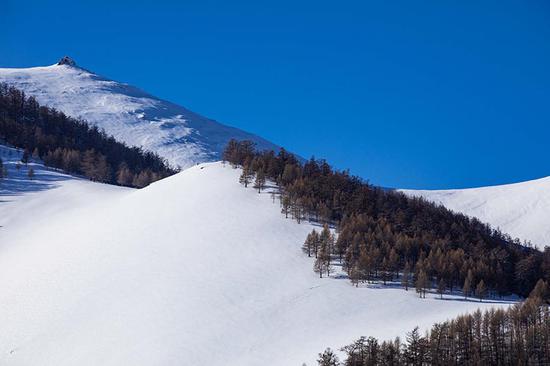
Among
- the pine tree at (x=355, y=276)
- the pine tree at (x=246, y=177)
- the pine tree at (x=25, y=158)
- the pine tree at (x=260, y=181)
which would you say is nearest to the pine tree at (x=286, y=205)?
the pine tree at (x=260, y=181)

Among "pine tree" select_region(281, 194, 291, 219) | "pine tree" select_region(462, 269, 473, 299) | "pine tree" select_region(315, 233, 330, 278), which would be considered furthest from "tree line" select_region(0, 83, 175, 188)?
"pine tree" select_region(462, 269, 473, 299)

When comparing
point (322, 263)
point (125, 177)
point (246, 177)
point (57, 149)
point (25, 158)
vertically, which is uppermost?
A: point (57, 149)

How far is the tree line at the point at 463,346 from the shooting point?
5428cm

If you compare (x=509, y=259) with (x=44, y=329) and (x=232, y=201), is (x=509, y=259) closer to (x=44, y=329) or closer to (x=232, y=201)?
(x=232, y=201)

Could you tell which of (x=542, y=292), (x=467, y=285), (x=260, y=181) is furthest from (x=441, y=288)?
(x=260, y=181)

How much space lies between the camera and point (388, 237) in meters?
90.4

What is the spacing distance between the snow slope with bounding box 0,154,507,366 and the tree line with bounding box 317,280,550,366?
5.32 meters

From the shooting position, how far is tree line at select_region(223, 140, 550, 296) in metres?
82.2

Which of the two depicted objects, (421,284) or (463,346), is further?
(421,284)

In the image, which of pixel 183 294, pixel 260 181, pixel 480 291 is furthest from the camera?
pixel 260 181

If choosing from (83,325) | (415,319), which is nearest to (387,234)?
(415,319)

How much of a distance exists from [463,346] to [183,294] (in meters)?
35.2

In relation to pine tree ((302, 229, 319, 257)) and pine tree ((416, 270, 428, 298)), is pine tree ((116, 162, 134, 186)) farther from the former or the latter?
pine tree ((416, 270, 428, 298))

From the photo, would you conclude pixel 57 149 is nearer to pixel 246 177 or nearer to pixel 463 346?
pixel 246 177
